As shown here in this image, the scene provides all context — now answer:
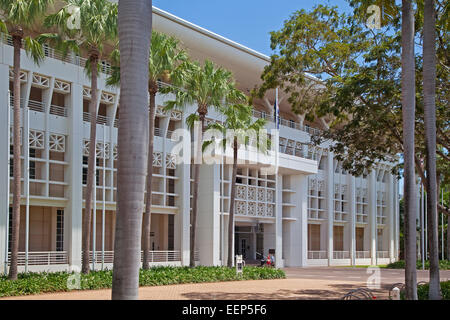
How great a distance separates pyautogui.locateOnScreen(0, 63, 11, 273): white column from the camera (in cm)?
2697

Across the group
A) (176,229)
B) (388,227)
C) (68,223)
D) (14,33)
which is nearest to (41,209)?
(68,223)

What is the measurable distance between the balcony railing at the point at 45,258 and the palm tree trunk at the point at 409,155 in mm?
20175

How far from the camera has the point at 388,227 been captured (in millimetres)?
59812

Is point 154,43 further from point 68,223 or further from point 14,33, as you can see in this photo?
point 68,223

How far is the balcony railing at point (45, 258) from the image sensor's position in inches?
1153

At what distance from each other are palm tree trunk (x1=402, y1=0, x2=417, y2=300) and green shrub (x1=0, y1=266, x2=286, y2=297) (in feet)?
41.7

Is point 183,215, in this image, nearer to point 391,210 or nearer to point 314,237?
point 314,237

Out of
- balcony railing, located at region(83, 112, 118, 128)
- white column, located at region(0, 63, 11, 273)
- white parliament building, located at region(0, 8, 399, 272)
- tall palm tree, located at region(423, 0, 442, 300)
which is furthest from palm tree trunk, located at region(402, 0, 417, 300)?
balcony railing, located at region(83, 112, 118, 128)

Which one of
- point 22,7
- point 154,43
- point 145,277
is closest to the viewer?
point 22,7

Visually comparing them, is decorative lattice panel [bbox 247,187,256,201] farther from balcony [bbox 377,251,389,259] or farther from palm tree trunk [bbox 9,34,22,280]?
palm tree trunk [bbox 9,34,22,280]

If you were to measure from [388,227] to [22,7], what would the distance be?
4736cm

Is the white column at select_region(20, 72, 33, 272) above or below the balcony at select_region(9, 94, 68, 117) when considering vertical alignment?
below
